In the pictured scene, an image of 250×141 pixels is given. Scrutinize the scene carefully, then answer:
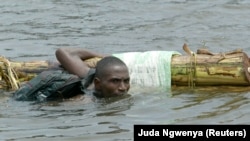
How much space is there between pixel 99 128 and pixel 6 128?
0.86 m

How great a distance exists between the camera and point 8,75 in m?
8.22

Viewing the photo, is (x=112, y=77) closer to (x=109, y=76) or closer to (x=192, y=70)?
(x=109, y=76)

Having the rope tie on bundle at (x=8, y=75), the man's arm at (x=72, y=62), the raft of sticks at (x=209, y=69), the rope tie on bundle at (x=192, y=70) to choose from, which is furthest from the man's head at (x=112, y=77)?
the rope tie on bundle at (x=8, y=75)

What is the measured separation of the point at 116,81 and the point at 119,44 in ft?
11.8

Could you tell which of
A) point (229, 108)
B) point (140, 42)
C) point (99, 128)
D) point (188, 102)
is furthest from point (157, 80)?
point (140, 42)

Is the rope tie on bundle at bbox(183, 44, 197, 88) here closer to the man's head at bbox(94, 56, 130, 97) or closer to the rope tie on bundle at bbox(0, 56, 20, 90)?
the man's head at bbox(94, 56, 130, 97)

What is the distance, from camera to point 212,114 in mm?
6902

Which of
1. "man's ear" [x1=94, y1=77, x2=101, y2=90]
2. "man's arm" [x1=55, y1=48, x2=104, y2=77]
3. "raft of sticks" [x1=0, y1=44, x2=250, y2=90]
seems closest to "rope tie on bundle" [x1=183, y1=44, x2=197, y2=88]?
"raft of sticks" [x1=0, y1=44, x2=250, y2=90]

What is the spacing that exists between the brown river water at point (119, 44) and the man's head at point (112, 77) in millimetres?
114

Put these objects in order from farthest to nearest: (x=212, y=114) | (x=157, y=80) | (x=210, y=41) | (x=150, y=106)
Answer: (x=210, y=41) < (x=157, y=80) < (x=150, y=106) < (x=212, y=114)

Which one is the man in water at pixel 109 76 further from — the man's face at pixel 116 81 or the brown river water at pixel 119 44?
the brown river water at pixel 119 44

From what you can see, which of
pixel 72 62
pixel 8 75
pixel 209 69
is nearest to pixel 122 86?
pixel 72 62

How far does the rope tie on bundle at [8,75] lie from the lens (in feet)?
26.9

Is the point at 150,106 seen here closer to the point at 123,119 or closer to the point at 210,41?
the point at 123,119
